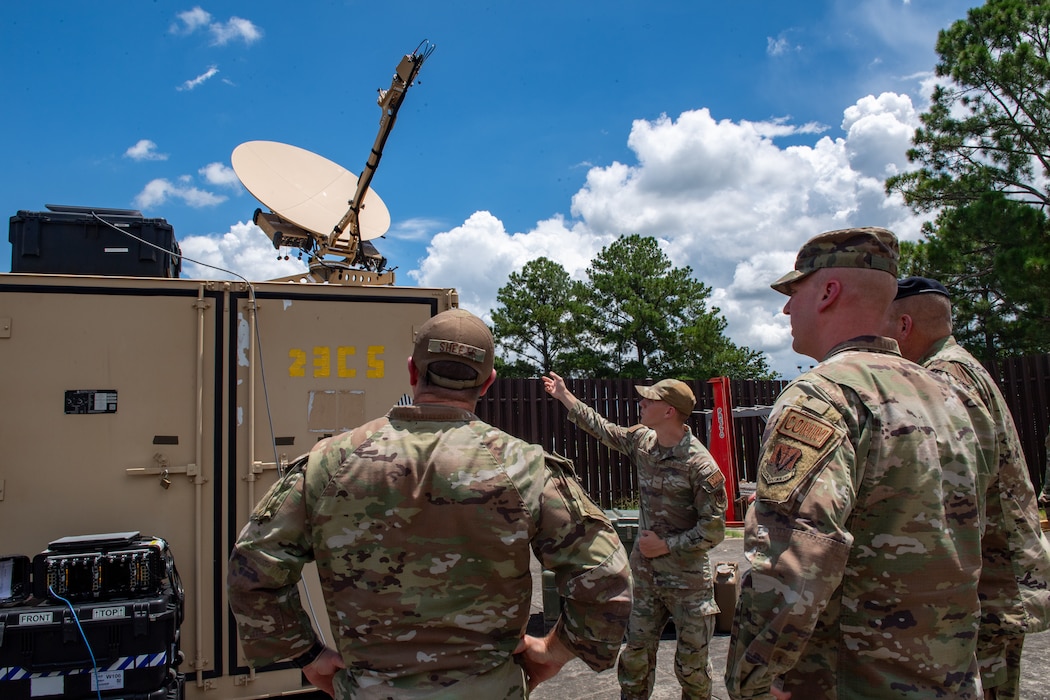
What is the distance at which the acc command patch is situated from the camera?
1713mm

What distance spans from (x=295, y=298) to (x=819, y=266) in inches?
120

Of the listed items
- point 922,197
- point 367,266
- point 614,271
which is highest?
point 614,271

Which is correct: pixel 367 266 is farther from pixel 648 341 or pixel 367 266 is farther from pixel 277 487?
pixel 648 341

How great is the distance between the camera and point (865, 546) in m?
1.81

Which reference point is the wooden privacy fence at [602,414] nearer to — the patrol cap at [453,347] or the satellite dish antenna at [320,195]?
the satellite dish antenna at [320,195]

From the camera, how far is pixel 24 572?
335 cm

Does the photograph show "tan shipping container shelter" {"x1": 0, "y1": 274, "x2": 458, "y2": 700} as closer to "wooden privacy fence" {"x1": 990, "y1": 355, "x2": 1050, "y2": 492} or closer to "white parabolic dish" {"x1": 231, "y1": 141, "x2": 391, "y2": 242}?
"white parabolic dish" {"x1": 231, "y1": 141, "x2": 391, "y2": 242}

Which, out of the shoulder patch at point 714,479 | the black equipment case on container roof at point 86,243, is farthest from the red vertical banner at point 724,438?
the black equipment case on container roof at point 86,243

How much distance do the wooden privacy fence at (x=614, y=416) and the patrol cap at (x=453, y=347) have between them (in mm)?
8788

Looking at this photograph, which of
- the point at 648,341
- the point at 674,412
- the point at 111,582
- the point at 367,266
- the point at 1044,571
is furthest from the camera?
the point at 648,341

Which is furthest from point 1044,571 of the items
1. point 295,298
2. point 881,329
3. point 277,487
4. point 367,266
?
point 367,266

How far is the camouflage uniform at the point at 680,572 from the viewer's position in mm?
Result: 3818

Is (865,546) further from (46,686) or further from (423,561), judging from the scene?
(46,686)

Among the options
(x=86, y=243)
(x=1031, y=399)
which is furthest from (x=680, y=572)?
(x=1031, y=399)
